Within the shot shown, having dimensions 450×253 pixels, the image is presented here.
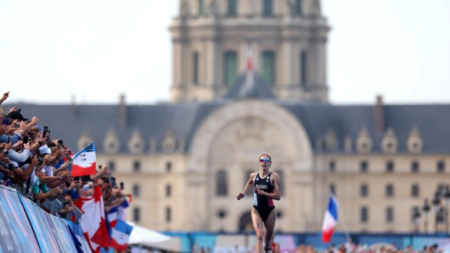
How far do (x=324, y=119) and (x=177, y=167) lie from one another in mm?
11507

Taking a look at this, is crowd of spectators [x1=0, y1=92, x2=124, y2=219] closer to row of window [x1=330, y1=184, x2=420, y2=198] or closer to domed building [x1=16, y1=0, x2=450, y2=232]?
domed building [x1=16, y1=0, x2=450, y2=232]

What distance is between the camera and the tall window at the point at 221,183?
11875 cm

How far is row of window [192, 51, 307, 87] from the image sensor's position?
135 meters

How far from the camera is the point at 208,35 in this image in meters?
134

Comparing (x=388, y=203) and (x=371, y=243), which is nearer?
(x=371, y=243)

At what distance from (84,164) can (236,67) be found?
107908 mm

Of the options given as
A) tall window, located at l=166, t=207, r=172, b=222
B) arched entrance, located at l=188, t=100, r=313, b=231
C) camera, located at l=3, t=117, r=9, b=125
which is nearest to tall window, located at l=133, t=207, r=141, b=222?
tall window, located at l=166, t=207, r=172, b=222

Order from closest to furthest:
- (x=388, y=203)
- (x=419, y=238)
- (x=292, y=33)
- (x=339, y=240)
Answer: (x=419, y=238), (x=339, y=240), (x=388, y=203), (x=292, y=33)

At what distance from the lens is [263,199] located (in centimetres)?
2500

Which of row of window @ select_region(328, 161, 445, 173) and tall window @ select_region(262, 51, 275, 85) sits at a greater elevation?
tall window @ select_region(262, 51, 275, 85)

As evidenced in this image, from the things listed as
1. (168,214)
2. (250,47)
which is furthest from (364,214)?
(250,47)

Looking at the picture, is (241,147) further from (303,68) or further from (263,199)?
(263,199)

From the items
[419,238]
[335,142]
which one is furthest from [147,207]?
[419,238]

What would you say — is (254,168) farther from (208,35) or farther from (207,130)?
(208,35)
